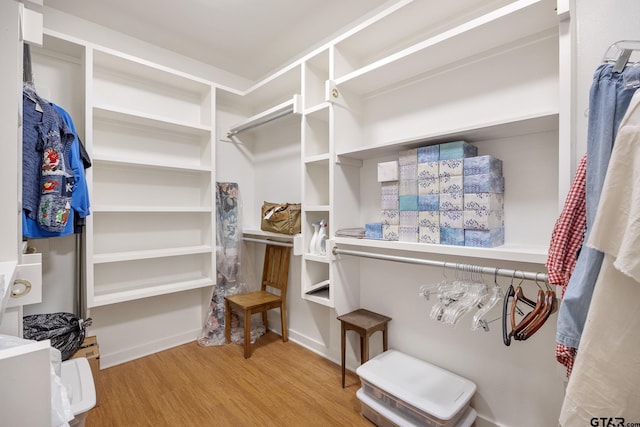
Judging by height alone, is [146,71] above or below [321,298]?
above

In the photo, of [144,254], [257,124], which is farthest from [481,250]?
[144,254]

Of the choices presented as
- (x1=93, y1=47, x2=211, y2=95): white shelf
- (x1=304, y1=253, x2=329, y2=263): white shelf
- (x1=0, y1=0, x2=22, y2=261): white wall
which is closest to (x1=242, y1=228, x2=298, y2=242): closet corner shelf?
(x1=304, y1=253, x2=329, y2=263): white shelf

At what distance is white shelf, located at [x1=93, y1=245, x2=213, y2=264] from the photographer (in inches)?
83.5

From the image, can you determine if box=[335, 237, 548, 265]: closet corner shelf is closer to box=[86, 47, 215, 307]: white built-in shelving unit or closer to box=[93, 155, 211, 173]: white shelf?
box=[93, 155, 211, 173]: white shelf

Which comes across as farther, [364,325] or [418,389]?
[364,325]

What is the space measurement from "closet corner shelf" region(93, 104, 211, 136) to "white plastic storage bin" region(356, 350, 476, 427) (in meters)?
2.37

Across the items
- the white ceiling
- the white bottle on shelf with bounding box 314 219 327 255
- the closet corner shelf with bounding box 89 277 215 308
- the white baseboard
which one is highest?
the white ceiling

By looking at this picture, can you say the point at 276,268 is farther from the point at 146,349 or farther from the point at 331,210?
the point at 146,349

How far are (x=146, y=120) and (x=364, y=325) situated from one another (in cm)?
235

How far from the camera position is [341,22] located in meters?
2.24

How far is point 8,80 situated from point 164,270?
201 cm

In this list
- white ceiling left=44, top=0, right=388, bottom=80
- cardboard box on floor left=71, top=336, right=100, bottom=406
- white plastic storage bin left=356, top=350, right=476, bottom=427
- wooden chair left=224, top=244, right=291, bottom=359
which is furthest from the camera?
wooden chair left=224, top=244, right=291, bottom=359

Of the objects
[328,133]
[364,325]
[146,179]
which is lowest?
[364,325]

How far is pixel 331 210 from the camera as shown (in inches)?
77.6
